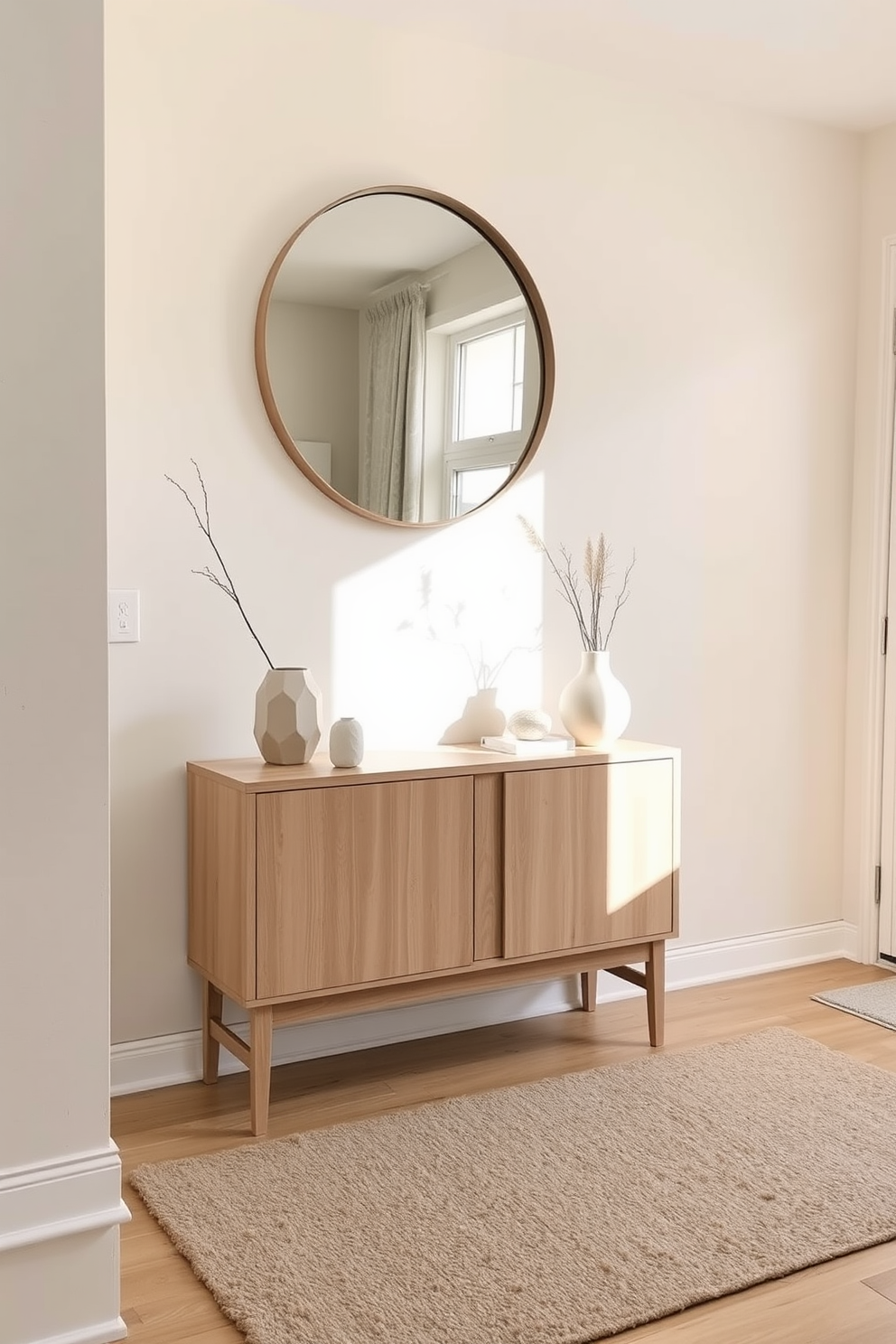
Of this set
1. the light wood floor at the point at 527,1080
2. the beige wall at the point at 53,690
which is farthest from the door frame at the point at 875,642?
the beige wall at the point at 53,690

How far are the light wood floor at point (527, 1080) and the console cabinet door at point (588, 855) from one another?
13.2 inches

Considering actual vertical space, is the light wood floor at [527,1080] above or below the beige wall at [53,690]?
→ below

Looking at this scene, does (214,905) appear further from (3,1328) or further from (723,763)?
(723,763)

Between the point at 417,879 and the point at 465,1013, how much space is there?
702 mm

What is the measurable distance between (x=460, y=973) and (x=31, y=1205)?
1203 millimetres

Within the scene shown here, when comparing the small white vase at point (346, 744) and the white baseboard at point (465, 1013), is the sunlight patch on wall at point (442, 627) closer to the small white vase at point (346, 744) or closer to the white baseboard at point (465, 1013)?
the small white vase at point (346, 744)

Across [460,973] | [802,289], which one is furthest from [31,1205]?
[802,289]

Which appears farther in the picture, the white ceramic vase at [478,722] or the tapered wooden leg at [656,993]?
the white ceramic vase at [478,722]

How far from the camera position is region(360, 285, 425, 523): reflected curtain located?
3.04 m

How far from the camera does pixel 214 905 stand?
271cm

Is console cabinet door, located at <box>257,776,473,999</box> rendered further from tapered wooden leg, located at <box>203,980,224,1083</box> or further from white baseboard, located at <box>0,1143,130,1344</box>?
white baseboard, located at <box>0,1143,130,1344</box>

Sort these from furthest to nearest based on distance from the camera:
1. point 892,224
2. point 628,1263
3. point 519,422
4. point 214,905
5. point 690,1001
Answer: point 892,224
point 690,1001
point 519,422
point 214,905
point 628,1263

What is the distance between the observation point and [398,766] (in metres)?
2.76

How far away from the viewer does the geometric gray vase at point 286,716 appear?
2.71 m
